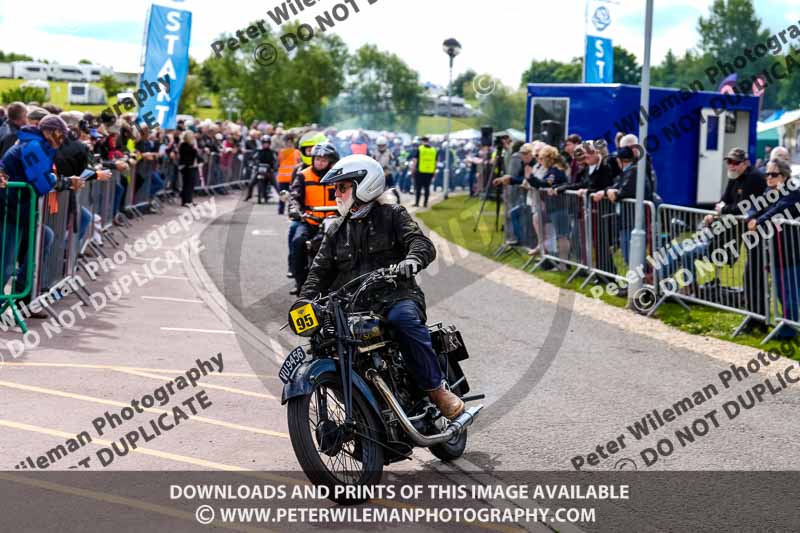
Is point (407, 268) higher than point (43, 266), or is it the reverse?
point (407, 268)

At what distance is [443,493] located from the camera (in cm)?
585

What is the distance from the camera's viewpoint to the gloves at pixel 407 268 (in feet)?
18.8

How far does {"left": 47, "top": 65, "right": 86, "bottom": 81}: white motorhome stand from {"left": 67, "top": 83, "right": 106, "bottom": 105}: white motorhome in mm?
10703

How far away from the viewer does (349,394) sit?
5.49 m

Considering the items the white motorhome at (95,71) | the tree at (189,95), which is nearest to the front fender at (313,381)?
the tree at (189,95)

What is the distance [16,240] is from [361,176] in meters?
5.29

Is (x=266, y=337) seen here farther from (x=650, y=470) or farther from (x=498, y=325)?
(x=650, y=470)

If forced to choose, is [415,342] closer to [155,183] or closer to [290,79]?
[155,183]

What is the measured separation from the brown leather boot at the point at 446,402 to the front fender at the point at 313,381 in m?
0.48

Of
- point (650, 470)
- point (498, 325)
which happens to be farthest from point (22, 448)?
point (498, 325)

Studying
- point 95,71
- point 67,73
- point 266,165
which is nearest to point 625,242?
point 266,165

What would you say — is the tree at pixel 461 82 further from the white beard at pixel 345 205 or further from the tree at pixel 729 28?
the white beard at pixel 345 205

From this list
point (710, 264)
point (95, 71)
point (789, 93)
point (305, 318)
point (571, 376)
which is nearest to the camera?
point (305, 318)

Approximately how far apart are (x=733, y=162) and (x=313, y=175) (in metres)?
4.71
